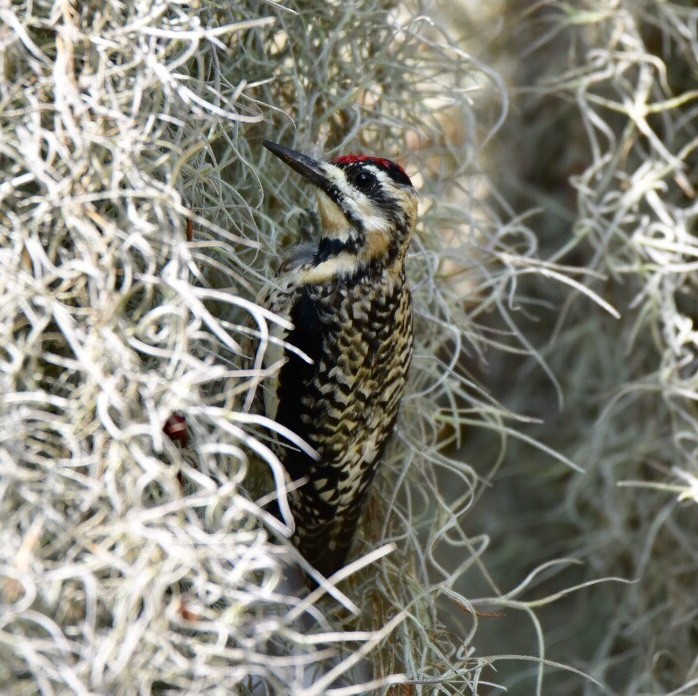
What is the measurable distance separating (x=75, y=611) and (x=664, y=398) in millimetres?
1621

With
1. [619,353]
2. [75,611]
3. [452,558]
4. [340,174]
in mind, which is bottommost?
[452,558]

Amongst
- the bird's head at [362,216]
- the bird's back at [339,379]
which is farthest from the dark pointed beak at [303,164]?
the bird's back at [339,379]

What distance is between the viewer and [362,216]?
206cm

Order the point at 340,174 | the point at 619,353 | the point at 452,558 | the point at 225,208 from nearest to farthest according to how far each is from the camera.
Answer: the point at 225,208
the point at 340,174
the point at 619,353
the point at 452,558

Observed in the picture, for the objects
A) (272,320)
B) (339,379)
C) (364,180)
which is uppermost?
(364,180)

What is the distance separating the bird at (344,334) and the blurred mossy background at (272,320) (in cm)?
8

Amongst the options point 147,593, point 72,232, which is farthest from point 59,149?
point 147,593

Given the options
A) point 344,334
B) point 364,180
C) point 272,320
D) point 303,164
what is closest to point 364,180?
point 364,180

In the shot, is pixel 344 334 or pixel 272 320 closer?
pixel 272 320

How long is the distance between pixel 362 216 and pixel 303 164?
17 centimetres

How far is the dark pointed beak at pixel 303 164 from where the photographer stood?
193 cm

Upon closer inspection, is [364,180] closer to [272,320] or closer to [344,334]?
[344,334]

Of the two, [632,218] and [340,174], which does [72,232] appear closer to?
[340,174]

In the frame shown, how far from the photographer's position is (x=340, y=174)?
6.58 feet
